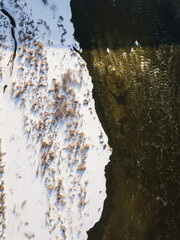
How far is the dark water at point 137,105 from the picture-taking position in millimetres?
2338

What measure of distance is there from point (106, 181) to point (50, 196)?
26.4 inches

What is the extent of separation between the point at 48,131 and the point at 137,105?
1100mm

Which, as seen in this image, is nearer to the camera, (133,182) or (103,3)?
(133,182)

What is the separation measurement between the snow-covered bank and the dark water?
15 cm

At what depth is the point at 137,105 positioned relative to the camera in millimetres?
2432

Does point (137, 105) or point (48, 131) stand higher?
point (137, 105)

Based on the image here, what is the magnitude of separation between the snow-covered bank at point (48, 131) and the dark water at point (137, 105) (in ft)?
0.49

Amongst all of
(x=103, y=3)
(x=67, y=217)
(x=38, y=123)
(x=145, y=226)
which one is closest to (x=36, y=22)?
(x=103, y=3)

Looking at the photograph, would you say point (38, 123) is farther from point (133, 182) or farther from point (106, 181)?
point (133, 182)

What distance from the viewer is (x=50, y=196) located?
237cm

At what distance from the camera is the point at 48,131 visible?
2.44 meters

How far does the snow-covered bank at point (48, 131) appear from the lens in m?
2.36

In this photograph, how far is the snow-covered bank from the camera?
2361mm

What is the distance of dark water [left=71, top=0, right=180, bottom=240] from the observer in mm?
2338
